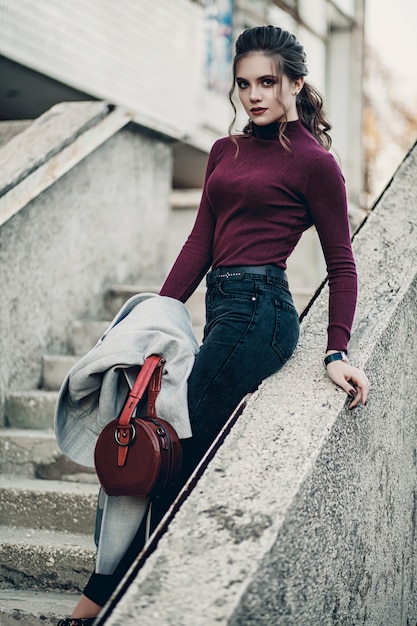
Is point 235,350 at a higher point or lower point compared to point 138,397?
higher

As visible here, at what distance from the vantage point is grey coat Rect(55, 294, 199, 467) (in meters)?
2.46

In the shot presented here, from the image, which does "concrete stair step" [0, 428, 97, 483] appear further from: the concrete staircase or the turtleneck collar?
the turtleneck collar

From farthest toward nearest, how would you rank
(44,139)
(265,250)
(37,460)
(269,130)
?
(44,139) < (37,460) < (269,130) < (265,250)

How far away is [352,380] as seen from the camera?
248cm

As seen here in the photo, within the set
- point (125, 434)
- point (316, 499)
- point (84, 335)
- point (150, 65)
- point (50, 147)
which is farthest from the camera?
point (150, 65)

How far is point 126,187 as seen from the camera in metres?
5.50

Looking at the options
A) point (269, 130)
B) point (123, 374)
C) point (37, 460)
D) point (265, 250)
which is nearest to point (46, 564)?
point (37, 460)

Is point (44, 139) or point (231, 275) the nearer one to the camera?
point (231, 275)

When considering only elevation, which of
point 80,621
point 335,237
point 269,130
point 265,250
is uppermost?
point 269,130

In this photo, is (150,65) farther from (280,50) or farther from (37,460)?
(280,50)

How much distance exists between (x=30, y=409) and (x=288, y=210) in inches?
85.2

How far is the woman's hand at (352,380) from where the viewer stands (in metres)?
2.46

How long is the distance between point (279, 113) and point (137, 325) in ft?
2.74

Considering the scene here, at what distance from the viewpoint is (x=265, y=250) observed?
8.34 feet
